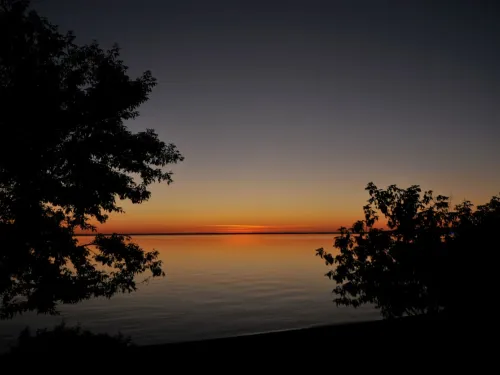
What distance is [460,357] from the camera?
231 inches

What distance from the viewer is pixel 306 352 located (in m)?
5.92

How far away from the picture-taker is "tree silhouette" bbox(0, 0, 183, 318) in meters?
15.7

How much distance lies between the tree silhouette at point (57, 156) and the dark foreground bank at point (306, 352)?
11778mm

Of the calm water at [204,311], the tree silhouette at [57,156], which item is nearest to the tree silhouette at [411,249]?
the tree silhouette at [57,156]

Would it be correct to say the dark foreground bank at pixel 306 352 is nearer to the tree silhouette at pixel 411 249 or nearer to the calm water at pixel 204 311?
the tree silhouette at pixel 411 249

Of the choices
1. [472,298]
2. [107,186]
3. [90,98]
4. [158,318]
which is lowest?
[158,318]

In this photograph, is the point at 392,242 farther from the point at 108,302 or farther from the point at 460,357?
the point at 108,302

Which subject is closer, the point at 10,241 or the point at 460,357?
the point at 460,357

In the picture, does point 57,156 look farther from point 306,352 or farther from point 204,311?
point 204,311

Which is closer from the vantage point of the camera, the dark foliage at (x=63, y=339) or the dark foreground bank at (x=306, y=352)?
the dark foreground bank at (x=306, y=352)

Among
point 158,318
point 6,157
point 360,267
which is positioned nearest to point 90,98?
point 6,157

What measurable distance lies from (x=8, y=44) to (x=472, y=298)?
21.6 m

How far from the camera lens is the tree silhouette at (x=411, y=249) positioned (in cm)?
1741

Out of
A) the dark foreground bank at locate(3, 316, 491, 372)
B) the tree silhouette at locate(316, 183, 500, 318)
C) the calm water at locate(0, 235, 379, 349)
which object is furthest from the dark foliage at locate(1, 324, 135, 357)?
the dark foreground bank at locate(3, 316, 491, 372)
